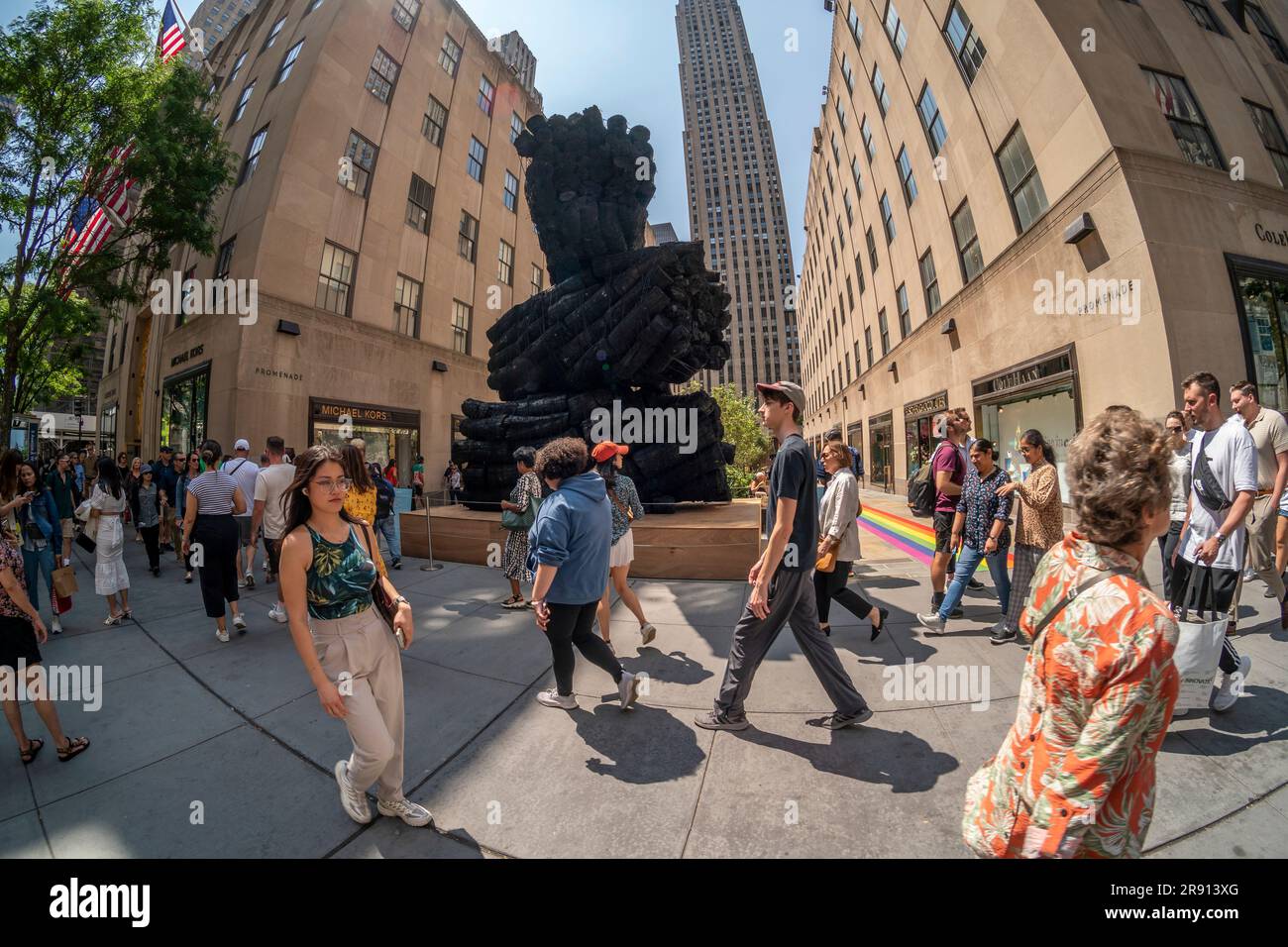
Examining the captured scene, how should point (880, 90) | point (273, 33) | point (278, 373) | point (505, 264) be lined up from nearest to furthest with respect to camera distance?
point (278, 373) < point (273, 33) < point (880, 90) < point (505, 264)

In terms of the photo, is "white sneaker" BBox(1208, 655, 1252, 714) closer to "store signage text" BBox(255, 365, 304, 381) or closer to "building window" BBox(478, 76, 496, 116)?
"store signage text" BBox(255, 365, 304, 381)

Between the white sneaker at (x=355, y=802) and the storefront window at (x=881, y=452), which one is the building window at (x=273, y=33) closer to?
the white sneaker at (x=355, y=802)

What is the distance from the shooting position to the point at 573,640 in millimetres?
3328

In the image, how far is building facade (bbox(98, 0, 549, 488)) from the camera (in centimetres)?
1475

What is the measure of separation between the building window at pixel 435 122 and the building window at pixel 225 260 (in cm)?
907

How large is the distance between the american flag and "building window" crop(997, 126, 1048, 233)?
25495 millimetres

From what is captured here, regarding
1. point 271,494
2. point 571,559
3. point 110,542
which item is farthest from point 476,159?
point 571,559

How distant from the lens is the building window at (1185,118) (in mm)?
10195

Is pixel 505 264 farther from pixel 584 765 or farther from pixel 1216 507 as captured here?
pixel 1216 507

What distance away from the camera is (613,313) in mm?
8969

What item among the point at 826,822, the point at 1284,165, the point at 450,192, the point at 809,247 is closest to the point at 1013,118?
the point at 1284,165

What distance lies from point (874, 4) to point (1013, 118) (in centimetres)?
1196

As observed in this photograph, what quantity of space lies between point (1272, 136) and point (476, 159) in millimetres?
26734

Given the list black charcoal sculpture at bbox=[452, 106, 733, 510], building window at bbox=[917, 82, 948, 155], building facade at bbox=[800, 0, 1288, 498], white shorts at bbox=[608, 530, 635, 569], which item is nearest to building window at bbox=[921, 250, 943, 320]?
building facade at bbox=[800, 0, 1288, 498]
